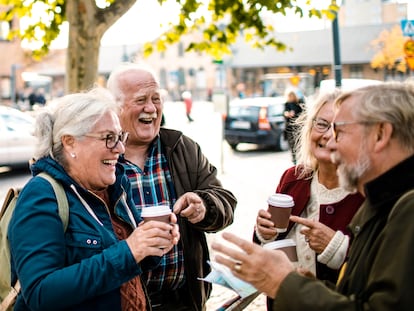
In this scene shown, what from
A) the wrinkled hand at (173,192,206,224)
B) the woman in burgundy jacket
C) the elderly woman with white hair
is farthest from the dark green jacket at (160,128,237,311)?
the elderly woman with white hair

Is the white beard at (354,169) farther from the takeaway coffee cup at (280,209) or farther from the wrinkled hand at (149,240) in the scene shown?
the wrinkled hand at (149,240)

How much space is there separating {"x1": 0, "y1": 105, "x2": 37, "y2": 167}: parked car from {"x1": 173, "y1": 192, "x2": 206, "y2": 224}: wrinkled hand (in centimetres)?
1049

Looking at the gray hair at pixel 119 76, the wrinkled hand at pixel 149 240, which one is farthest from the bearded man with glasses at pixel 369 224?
the gray hair at pixel 119 76

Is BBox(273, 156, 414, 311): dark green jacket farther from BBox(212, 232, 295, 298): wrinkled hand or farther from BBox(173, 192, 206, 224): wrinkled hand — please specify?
BBox(173, 192, 206, 224): wrinkled hand

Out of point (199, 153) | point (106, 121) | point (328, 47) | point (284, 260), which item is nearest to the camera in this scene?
point (284, 260)

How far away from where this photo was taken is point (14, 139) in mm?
12609

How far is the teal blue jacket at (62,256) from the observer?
1.95 m

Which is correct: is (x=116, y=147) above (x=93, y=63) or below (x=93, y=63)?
below

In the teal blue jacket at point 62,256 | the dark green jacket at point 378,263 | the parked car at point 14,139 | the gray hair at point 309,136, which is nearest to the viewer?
the dark green jacket at point 378,263

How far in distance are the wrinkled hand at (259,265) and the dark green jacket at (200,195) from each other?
0.99 metres

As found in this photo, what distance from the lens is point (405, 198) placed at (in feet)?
5.20

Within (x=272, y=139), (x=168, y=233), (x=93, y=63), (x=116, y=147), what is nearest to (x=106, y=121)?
(x=116, y=147)

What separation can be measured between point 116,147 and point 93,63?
3.92 meters

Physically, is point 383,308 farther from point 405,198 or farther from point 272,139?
point 272,139
